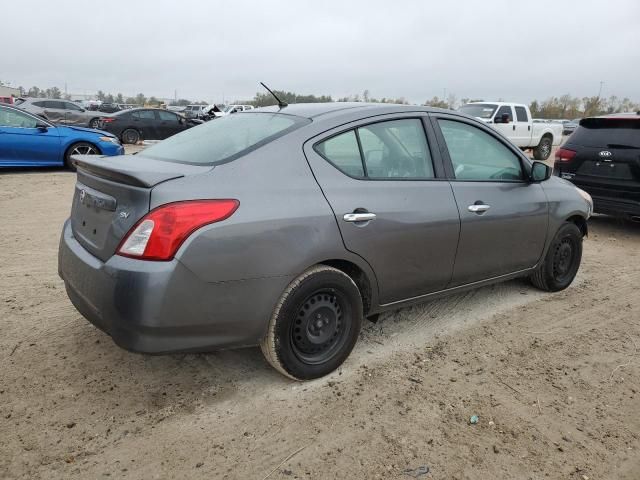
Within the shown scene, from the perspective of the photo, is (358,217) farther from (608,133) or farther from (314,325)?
(608,133)

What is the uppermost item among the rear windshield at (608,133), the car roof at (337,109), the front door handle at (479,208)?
the rear windshield at (608,133)

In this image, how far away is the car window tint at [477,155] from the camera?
356 centimetres

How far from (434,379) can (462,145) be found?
1.67 metres

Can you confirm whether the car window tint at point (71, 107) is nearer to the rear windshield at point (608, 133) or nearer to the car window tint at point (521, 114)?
the car window tint at point (521, 114)

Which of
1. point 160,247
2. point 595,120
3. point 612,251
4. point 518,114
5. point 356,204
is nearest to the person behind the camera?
point 160,247

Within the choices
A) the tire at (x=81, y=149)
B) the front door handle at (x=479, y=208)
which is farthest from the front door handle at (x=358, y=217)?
the tire at (x=81, y=149)

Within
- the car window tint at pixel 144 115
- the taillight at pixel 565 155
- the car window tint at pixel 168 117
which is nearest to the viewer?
the taillight at pixel 565 155

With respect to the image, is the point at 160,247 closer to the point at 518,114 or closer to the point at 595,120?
the point at 595,120

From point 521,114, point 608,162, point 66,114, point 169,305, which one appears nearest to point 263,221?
point 169,305

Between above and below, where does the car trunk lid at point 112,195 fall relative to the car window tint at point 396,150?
below

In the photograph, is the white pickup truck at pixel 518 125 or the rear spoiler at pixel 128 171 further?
the white pickup truck at pixel 518 125

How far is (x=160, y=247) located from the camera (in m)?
2.33

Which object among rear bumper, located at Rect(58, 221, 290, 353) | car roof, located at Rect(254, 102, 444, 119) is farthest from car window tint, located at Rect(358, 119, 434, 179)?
rear bumper, located at Rect(58, 221, 290, 353)

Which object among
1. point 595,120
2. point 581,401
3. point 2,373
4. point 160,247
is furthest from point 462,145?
point 595,120
